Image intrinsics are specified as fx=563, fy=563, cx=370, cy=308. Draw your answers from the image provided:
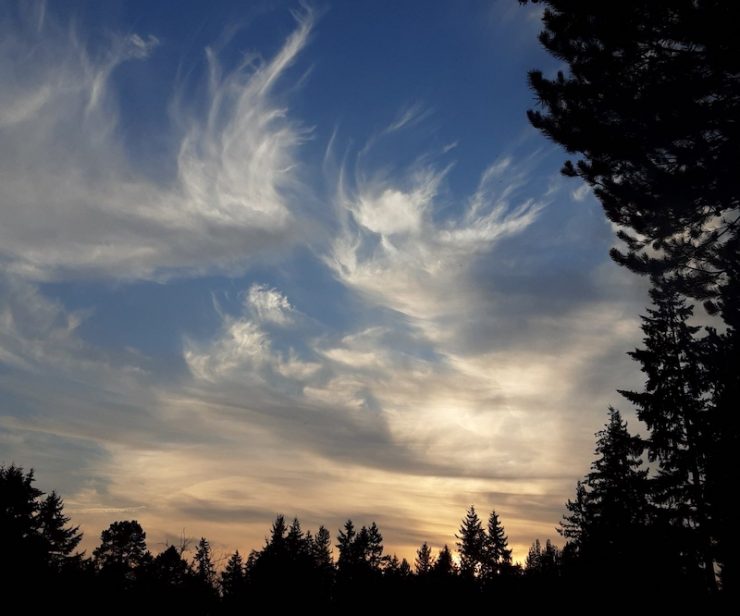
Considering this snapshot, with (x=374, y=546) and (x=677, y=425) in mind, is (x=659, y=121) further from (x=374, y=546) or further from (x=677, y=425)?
(x=374, y=546)

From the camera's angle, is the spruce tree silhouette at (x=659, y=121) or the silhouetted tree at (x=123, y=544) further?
the silhouetted tree at (x=123, y=544)

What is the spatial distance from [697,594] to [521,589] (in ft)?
72.7

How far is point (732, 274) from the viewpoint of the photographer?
1259 centimetres

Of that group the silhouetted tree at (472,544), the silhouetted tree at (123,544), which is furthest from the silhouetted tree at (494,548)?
the silhouetted tree at (123,544)

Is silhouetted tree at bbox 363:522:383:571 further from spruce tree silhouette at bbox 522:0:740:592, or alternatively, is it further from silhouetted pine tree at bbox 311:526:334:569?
spruce tree silhouette at bbox 522:0:740:592

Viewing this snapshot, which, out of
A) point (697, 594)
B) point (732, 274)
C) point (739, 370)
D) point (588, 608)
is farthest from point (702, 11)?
point (588, 608)

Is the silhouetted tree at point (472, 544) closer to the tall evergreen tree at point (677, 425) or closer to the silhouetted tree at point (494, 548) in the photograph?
the silhouetted tree at point (494, 548)

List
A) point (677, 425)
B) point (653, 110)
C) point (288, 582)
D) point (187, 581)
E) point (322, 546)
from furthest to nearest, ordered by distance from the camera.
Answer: point (322, 546), point (187, 581), point (288, 582), point (677, 425), point (653, 110)

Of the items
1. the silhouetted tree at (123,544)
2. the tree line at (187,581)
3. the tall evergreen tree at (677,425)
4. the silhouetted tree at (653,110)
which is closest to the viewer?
the silhouetted tree at (653,110)

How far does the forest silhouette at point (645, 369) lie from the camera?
10.6 meters

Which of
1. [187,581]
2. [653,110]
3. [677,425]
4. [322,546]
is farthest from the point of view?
[322,546]

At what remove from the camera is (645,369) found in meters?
25.0

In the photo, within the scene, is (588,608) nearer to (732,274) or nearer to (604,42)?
(732,274)

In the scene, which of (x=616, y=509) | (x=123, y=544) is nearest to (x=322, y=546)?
(x=123, y=544)
